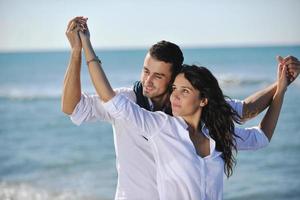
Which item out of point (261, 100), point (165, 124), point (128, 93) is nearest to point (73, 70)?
point (128, 93)

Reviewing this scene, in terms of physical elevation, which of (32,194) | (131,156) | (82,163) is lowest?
(82,163)

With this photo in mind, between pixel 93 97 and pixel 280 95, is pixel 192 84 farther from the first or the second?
pixel 280 95

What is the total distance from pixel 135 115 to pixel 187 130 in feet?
0.82

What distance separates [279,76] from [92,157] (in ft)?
25.1

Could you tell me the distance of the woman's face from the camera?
2.69 m

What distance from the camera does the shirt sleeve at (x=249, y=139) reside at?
2.96 m

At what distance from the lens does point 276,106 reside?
3.15 meters

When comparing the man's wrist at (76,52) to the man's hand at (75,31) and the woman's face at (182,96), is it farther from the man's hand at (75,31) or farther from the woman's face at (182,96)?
the woman's face at (182,96)

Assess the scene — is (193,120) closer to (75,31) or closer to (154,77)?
(154,77)

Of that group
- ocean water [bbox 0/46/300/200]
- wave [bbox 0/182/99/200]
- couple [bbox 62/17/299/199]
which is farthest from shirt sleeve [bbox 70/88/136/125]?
wave [bbox 0/182/99/200]

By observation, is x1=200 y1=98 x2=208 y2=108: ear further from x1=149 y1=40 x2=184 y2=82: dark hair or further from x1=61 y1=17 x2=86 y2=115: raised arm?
x1=61 y1=17 x2=86 y2=115: raised arm

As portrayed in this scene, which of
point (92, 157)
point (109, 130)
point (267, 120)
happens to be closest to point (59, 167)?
point (92, 157)

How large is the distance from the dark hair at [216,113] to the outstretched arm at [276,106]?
1.04 feet

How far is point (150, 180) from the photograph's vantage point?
2.82 m
